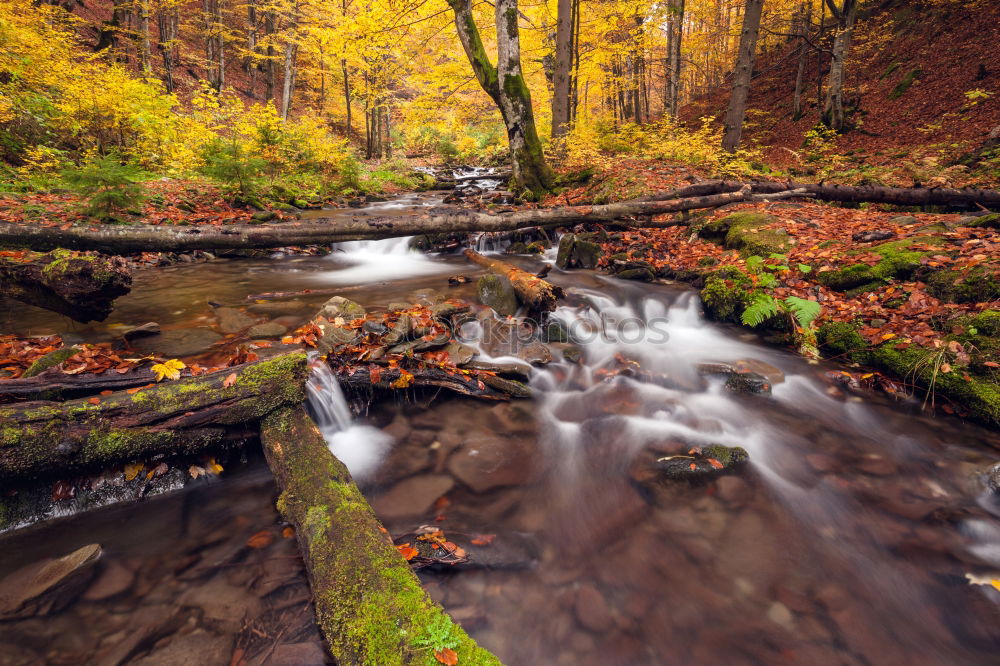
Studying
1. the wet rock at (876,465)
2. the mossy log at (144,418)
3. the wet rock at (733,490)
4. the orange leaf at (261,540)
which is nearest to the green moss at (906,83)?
the wet rock at (876,465)

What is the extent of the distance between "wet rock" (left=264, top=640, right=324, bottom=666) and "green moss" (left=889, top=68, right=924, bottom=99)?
20.9 metres

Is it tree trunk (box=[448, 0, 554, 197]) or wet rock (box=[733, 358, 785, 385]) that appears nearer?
wet rock (box=[733, 358, 785, 385])

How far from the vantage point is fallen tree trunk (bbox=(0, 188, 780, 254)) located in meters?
4.23

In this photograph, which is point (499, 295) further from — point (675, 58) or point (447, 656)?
point (675, 58)

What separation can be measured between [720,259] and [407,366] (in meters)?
5.52

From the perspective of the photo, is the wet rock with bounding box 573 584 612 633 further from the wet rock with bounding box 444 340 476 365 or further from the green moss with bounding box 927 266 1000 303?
the green moss with bounding box 927 266 1000 303

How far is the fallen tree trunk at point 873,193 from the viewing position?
6426 mm

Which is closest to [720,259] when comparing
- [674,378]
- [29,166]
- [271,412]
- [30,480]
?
[674,378]

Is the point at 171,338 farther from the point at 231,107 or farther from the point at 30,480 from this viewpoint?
the point at 231,107

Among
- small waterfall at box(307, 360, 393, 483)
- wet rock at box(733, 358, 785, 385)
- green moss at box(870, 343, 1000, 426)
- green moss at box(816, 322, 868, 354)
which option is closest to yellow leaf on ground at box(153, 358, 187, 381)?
small waterfall at box(307, 360, 393, 483)

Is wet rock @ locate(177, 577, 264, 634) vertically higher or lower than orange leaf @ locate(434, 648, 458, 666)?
lower

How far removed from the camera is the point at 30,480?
2428mm

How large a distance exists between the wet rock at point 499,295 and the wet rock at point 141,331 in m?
3.52

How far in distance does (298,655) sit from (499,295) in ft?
13.5
